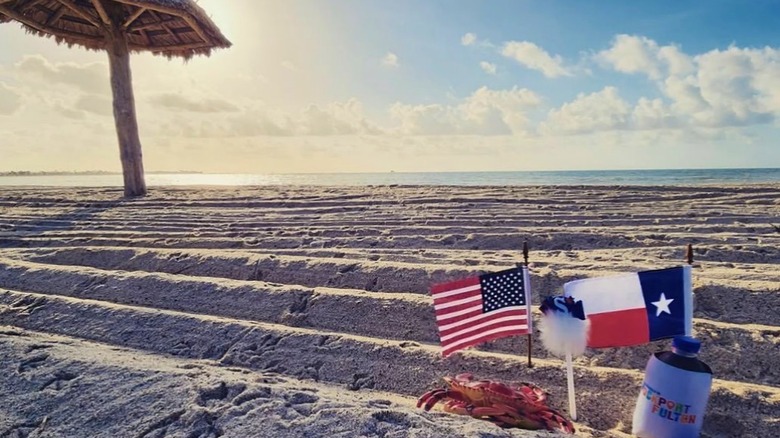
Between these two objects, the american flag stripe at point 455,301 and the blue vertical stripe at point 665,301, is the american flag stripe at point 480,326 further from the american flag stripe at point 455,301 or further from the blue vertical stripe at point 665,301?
the blue vertical stripe at point 665,301

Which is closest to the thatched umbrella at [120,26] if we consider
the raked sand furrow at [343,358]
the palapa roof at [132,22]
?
the palapa roof at [132,22]

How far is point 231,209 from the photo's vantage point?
862 cm

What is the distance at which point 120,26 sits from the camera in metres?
11.1

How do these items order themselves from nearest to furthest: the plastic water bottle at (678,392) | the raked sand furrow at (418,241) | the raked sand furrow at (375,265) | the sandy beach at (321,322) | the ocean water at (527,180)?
the plastic water bottle at (678,392) → the sandy beach at (321,322) → the raked sand furrow at (375,265) → the raked sand furrow at (418,241) → the ocean water at (527,180)

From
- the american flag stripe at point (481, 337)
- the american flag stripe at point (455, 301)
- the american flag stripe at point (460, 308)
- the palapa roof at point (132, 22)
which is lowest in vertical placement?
the american flag stripe at point (481, 337)

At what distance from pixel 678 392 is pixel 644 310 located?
0.51m

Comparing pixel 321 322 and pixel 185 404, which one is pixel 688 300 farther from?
pixel 185 404

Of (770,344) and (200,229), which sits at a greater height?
(200,229)

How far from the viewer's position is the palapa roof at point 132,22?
34.3ft

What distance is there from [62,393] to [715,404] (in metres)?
3.40

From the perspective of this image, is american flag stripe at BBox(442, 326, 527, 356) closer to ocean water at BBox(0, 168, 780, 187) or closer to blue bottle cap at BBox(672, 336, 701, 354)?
blue bottle cap at BBox(672, 336, 701, 354)

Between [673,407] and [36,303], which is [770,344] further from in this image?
[36,303]

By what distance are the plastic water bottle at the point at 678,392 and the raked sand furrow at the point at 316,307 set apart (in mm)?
699

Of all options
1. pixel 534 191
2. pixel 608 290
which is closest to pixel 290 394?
pixel 608 290
